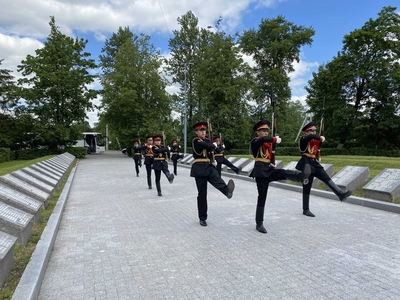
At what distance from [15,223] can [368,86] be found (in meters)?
30.1

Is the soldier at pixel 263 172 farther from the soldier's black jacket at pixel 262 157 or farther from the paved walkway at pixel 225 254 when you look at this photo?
the paved walkway at pixel 225 254

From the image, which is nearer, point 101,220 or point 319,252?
point 319,252

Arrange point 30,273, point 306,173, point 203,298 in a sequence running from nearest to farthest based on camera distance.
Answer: point 203,298 < point 30,273 < point 306,173

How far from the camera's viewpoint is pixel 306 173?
18.0ft

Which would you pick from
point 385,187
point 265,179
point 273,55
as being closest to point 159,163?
point 265,179

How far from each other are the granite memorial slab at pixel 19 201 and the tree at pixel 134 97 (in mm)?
28640

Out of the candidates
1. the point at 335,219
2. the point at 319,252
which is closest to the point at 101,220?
the point at 319,252

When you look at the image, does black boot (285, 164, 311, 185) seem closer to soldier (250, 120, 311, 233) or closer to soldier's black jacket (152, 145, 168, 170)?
soldier (250, 120, 311, 233)

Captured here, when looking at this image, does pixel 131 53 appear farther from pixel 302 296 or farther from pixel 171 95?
pixel 302 296

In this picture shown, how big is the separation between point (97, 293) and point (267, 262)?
2.16 m

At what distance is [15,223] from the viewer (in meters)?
4.69

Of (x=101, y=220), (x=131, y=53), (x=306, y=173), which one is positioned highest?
(x=131, y=53)

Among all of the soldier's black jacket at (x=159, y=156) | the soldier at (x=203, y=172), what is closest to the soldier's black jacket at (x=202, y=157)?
the soldier at (x=203, y=172)

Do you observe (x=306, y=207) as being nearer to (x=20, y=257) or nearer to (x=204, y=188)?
(x=204, y=188)
